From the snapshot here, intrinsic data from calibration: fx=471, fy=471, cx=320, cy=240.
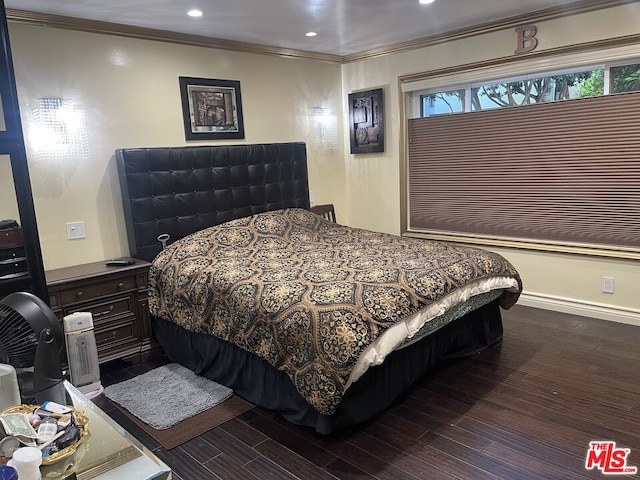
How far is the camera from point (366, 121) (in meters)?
4.94

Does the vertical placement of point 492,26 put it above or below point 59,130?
above

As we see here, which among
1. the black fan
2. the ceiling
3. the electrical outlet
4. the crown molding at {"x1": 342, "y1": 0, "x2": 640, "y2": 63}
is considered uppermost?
the ceiling

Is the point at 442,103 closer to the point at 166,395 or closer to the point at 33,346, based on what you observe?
the point at 166,395

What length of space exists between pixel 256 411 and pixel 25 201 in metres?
1.64

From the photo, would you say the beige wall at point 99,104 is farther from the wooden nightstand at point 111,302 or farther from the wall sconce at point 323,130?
the wall sconce at point 323,130

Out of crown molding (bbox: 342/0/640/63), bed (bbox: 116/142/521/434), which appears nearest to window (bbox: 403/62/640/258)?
crown molding (bbox: 342/0/640/63)

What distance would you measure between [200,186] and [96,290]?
1.20 metres

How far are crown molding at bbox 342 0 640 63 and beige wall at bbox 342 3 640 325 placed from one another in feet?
0.13

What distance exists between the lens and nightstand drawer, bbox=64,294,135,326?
307 centimetres

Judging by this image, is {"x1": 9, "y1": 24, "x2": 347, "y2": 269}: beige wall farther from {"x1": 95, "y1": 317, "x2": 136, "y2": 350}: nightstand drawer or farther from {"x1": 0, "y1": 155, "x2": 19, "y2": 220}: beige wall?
{"x1": 0, "y1": 155, "x2": 19, "y2": 220}: beige wall

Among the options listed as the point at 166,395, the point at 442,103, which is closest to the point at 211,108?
the point at 442,103

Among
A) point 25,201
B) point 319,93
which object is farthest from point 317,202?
point 25,201

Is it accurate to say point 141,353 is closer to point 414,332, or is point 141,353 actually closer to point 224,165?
point 224,165

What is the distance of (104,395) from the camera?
114 inches
